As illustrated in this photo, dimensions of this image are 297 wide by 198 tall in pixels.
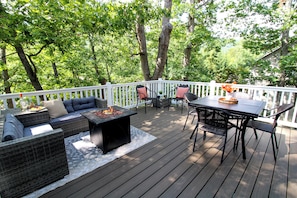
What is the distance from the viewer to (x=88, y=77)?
8742 millimetres

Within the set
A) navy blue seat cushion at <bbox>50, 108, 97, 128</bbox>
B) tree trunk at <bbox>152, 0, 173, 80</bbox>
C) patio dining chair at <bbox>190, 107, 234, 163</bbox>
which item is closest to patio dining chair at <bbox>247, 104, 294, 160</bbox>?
patio dining chair at <bbox>190, 107, 234, 163</bbox>

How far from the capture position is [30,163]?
178 cm

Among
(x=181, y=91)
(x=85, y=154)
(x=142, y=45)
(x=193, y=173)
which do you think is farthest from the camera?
(x=142, y=45)

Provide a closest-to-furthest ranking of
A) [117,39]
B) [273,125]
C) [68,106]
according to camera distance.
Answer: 1. [273,125]
2. [68,106]
3. [117,39]

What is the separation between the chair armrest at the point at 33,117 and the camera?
2.73 m

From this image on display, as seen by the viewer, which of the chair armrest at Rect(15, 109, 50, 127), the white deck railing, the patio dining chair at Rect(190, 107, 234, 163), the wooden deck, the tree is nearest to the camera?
the wooden deck

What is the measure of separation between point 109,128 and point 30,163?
1.16 meters

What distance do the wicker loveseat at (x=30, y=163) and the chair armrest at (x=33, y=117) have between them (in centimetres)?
65

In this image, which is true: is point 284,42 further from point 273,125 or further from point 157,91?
point 273,125

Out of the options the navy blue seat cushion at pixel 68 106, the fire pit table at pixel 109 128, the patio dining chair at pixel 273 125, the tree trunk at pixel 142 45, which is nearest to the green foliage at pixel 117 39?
the tree trunk at pixel 142 45

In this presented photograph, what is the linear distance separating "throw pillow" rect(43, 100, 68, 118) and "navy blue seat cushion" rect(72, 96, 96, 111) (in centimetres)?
31

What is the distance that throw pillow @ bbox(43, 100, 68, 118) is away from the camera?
3.18m

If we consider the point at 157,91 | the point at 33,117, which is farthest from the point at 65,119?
the point at 157,91

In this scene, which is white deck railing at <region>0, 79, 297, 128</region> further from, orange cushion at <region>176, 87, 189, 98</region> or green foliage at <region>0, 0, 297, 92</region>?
green foliage at <region>0, 0, 297, 92</region>
